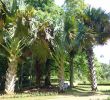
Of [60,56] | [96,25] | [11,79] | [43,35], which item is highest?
[96,25]

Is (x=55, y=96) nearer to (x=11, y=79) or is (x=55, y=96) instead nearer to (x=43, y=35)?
(x=11, y=79)

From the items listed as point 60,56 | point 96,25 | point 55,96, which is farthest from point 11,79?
point 96,25

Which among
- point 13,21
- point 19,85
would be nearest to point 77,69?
point 19,85

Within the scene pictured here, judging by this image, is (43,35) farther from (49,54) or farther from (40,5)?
(40,5)

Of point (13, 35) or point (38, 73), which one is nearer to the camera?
point (13, 35)

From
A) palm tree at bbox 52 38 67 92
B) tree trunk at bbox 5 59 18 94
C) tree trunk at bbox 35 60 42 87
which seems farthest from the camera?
tree trunk at bbox 35 60 42 87

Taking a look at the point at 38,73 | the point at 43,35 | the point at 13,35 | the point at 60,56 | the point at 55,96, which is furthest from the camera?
the point at 38,73

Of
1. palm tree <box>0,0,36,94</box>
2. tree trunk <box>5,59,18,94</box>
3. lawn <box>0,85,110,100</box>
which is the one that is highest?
palm tree <box>0,0,36,94</box>

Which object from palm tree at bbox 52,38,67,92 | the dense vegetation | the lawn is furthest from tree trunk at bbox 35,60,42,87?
the lawn

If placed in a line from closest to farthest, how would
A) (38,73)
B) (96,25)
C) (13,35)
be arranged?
(13,35)
(96,25)
(38,73)

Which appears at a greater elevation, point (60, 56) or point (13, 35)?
point (13, 35)

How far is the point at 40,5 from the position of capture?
28953 millimetres

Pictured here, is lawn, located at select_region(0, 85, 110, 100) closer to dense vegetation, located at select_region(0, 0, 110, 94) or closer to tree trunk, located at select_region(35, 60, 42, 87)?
dense vegetation, located at select_region(0, 0, 110, 94)

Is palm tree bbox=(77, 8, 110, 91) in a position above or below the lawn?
above
